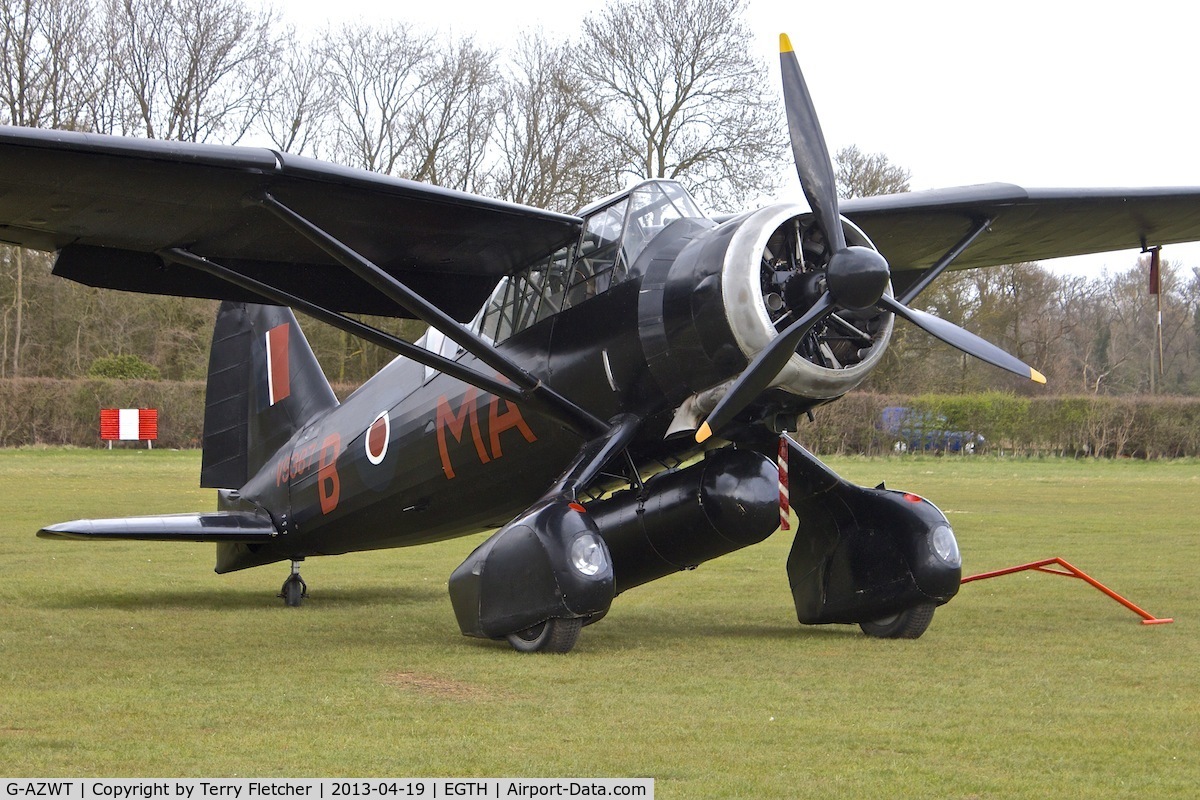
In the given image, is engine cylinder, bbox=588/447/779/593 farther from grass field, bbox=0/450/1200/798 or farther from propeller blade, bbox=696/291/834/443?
propeller blade, bbox=696/291/834/443

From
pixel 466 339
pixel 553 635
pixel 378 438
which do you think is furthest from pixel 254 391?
pixel 553 635

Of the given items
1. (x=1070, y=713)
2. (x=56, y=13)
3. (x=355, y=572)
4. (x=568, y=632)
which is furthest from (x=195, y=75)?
(x=1070, y=713)

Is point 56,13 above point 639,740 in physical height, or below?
above

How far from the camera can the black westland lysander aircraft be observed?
315 inches

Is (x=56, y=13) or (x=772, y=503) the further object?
(x=56, y=13)

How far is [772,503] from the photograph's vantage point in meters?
8.61

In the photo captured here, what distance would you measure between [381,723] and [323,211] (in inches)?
160

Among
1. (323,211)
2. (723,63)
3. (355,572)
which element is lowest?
(355,572)

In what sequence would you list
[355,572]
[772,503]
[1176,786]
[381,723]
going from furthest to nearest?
1. [355,572]
2. [772,503]
3. [381,723]
4. [1176,786]

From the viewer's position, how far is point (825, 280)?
775cm

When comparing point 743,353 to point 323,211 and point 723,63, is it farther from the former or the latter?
point 723,63

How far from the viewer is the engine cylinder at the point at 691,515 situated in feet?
28.3

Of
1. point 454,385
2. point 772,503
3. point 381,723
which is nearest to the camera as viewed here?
point 381,723

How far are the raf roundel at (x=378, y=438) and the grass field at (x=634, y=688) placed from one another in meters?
1.34
